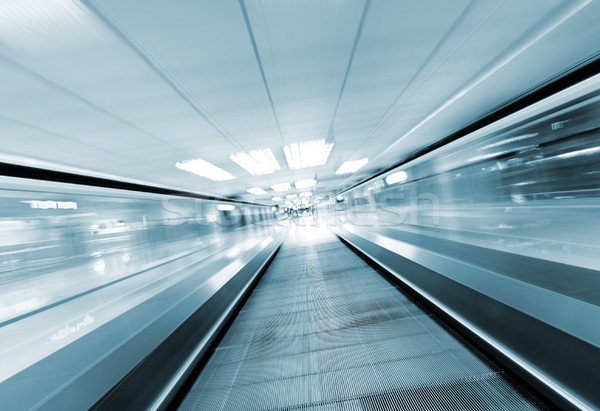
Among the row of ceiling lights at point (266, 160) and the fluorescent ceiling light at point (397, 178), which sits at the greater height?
the row of ceiling lights at point (266, 160)

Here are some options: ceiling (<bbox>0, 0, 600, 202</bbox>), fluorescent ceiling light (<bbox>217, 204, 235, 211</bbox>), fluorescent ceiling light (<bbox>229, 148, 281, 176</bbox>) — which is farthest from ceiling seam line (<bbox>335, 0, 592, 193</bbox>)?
fluorescent ceiling light (<bbox>217, 204, 235, 211</bbox>)

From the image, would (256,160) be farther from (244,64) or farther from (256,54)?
(256,54)

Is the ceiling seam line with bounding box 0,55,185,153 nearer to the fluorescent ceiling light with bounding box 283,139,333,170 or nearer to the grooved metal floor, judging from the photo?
the grooved metal floor

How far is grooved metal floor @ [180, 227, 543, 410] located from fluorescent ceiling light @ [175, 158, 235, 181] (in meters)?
3.89

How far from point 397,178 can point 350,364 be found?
35.8 feet

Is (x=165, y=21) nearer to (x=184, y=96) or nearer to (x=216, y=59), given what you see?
(x=216, y=59)

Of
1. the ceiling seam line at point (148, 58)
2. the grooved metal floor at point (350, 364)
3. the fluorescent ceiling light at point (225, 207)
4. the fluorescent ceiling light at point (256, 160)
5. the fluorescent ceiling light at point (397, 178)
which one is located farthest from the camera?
the fluorescent ceiling light at point (225, 207)

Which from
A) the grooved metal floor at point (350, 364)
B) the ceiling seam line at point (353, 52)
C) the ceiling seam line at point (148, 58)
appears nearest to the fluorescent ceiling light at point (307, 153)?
the ceiling seam line at point (353, 52)

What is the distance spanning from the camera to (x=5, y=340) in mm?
3453

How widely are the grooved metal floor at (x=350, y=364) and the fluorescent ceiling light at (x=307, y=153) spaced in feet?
11.9

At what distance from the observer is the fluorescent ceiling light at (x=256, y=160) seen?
5941mm

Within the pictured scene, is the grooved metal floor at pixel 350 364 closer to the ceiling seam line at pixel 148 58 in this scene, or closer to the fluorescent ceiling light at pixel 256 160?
the ceiling seam line at pixel 148 58

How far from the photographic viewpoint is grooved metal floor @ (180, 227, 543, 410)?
1.79m

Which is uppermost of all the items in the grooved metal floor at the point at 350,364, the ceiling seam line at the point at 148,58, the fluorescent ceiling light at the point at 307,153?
the fluorescent ceiling light at the point at 307,153
